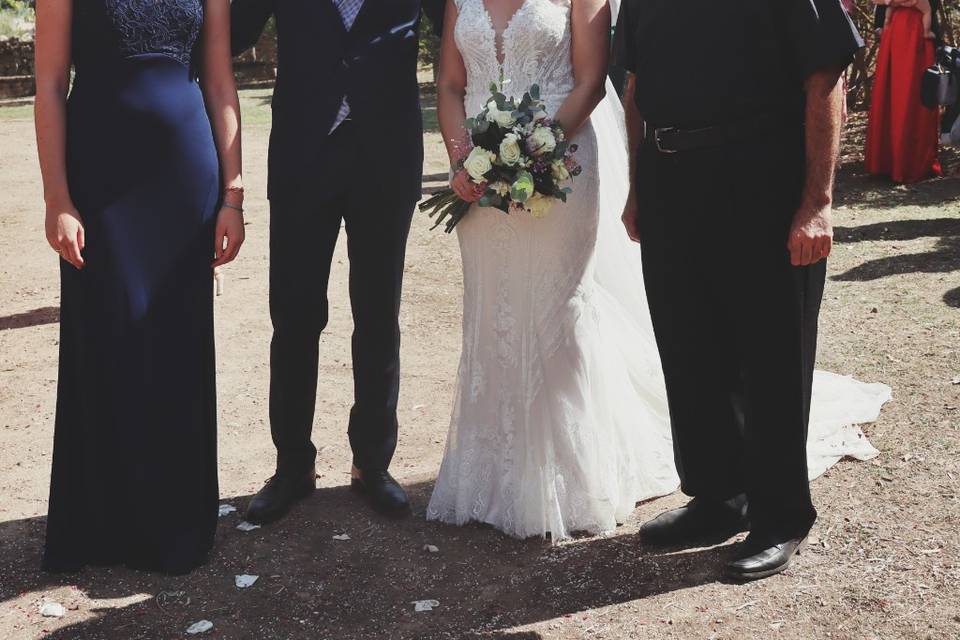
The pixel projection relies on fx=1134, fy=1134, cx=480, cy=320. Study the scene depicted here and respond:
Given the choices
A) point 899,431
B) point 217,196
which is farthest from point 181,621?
point 899,431


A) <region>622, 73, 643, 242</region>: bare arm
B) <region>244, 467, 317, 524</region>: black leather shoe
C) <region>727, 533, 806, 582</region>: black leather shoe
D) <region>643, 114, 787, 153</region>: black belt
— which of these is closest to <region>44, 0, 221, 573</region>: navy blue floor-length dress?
<region>244, 467, 317, 524</region>: black leather shoe

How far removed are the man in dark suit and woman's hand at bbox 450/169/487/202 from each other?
0.85 feet

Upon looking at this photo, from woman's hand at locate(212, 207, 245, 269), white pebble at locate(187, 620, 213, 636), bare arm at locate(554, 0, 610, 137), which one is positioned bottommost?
white pebble at locate(187, 620, 213, 636)

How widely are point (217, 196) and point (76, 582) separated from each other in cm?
158

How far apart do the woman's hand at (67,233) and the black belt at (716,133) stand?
2.16 meters

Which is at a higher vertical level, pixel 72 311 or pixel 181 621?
pixel 72 311

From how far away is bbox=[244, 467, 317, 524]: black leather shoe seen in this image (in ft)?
15.9

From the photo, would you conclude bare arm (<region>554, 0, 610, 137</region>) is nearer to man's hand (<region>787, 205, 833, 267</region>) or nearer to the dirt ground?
man's hand (<region>787, 205, 833, 267</region>)

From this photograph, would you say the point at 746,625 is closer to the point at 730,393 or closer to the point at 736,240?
the point at 730,393

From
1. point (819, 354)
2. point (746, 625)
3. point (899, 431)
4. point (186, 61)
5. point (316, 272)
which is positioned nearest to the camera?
point (746, 625)

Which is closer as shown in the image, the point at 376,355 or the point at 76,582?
the point at 76,582

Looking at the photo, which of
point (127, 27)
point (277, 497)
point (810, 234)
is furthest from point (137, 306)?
point (810, 234)

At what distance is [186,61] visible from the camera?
427cm

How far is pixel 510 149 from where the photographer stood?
427 cm
